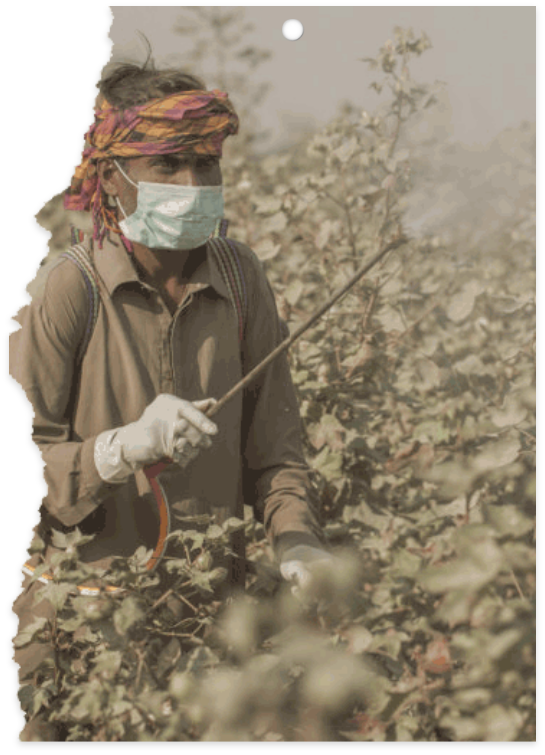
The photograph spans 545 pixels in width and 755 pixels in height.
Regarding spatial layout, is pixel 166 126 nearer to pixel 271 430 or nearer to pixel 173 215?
pixel 173 215

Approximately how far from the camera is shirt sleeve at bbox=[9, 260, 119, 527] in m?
2.54

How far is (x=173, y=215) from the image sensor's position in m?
2.56

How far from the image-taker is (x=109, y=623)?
2.55 m

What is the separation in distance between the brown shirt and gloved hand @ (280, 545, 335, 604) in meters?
0.04

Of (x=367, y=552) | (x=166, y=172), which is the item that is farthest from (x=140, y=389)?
(x=367, y=552)

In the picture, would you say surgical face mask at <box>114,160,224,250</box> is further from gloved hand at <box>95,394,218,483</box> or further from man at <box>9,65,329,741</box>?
gloved hand at <box>95,394,218,483</box>

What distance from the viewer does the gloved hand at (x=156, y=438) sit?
2471 millimetres

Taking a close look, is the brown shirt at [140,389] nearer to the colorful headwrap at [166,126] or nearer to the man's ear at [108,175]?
the man's ear at [108,175]

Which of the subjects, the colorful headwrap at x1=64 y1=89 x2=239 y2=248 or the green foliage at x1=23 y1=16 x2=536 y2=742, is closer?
the green foliage at x1=23 y1=16 x2=536 y2=742

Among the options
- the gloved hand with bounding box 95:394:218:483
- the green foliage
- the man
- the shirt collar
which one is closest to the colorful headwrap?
the man
